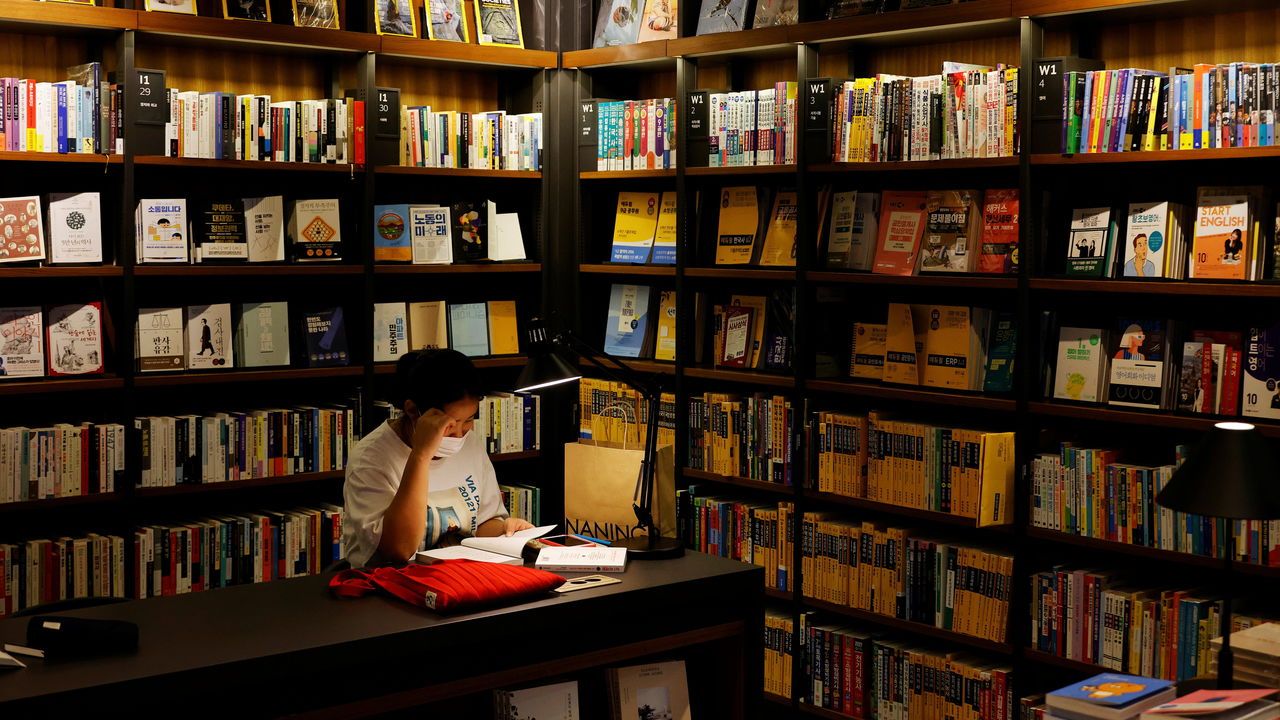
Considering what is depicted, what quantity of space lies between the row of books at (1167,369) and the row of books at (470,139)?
7.43 feet

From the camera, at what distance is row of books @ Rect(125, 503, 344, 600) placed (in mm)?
4312

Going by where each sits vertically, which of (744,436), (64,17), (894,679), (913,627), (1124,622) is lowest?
(894,679)

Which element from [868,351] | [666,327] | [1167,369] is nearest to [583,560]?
[868,351]

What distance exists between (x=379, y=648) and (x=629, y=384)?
99 cm

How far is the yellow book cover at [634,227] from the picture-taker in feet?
16.4

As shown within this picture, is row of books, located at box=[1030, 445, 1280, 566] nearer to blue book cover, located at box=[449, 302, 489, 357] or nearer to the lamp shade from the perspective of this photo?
the lamp shade

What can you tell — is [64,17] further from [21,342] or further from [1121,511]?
[1121,511]

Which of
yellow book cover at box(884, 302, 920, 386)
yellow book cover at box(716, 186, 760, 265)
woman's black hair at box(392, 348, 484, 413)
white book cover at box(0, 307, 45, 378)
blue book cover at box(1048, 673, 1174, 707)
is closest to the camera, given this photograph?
blue book cover at box(1048, 673, 1174, 707)

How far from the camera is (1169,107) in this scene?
350 cm

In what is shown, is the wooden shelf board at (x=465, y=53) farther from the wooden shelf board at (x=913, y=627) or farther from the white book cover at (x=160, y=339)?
the wooden shelf board at (x=913, y=627)

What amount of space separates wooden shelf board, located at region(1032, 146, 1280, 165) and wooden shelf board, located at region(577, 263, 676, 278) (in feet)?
5.01

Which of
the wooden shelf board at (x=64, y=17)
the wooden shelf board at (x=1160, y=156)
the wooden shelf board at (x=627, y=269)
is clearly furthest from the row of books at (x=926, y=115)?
the wooden shelf board at (x=64, y=17)

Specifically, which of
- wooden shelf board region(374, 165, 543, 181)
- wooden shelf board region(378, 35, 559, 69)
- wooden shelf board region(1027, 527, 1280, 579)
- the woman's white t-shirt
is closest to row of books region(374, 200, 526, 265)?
wooden shelf board region(374, 165, 543, 181)

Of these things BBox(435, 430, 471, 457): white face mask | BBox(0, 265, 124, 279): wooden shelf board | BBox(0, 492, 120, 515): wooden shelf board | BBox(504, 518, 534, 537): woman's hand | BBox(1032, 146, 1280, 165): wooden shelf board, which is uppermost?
BBox(1032, 146, 1280, 165): wooden shelf board
